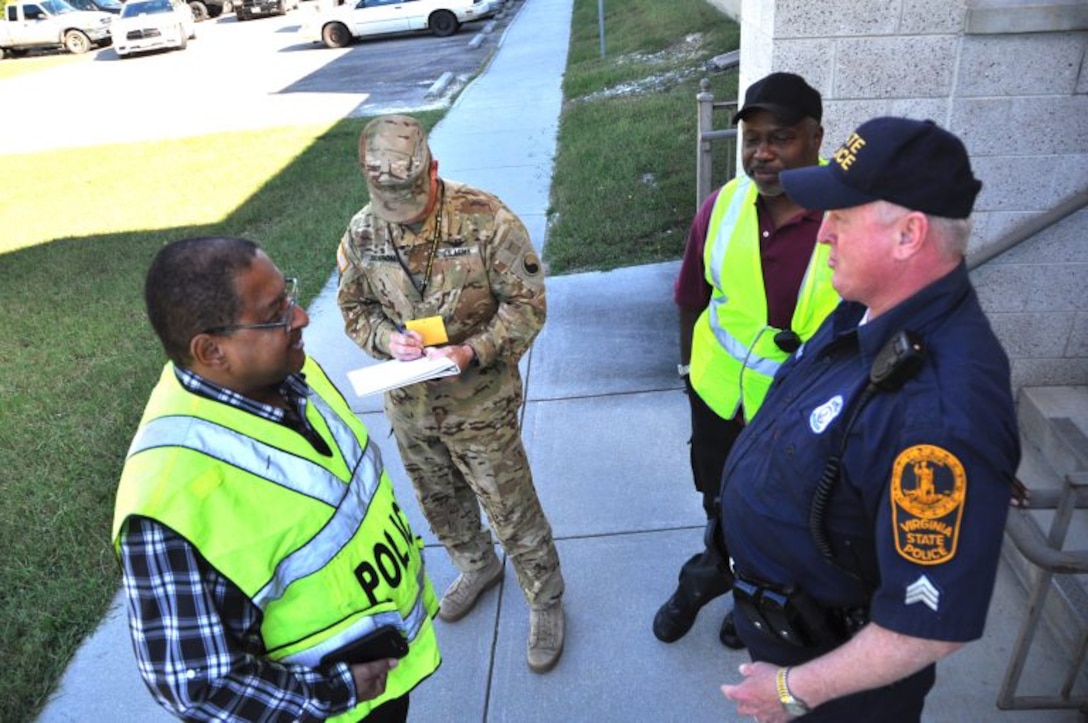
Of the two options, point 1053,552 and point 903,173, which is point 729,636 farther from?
point 903,173

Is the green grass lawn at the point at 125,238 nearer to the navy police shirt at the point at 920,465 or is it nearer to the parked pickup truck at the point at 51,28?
the navy police shirt at the point at 920,465

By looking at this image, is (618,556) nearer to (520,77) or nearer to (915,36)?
(915,36)

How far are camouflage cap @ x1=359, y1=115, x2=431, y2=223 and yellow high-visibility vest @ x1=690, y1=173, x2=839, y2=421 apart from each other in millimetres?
949

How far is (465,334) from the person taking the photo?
8.05 ft

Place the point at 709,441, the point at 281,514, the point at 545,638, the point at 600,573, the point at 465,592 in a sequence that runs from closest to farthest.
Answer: the point at 281,514 → the point at 709,441 → the point at 545,638 → the point at 465,592 → the point at 600,573

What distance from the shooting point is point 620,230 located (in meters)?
6.44

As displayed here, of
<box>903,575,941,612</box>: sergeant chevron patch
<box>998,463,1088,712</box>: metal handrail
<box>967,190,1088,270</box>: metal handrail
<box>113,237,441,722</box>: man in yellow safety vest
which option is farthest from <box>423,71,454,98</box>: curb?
<box>903,575,941,612</box>: sergeant chevron patch

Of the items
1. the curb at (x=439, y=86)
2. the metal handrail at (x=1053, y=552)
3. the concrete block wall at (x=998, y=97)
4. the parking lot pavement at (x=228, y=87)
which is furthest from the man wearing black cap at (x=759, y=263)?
the curb at (x=439, y=86)

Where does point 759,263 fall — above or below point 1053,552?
above

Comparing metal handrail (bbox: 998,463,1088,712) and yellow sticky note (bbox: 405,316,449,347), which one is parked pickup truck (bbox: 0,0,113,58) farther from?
metal handrail (bbox: 998,463,1088,712)

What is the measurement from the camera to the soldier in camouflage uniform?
7.39ft

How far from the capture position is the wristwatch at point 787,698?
58.9 inches

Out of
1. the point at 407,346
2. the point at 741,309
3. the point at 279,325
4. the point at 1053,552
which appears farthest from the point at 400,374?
the point at 1053,552

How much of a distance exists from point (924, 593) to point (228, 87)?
58.3ft
